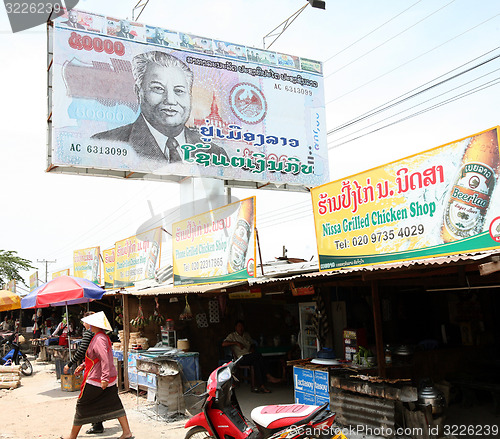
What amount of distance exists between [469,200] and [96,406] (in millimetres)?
5483

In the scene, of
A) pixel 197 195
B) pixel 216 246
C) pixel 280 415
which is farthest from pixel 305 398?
pixel 197 195

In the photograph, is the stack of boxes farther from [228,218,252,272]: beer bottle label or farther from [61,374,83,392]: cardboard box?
[61,374,83,392]: cardboard box

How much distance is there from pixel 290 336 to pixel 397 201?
665cm

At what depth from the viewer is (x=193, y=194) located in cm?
1552

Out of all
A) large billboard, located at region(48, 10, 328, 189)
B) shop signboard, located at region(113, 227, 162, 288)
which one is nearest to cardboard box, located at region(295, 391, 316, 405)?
shop signboard, located at region(113, 227, 162, 288)

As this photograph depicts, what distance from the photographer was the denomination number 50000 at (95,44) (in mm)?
14008

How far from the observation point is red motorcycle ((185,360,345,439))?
4.63 m

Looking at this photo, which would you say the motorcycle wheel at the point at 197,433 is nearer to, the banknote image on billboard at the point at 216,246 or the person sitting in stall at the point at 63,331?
the banknote image on billboard at the point at 216,246

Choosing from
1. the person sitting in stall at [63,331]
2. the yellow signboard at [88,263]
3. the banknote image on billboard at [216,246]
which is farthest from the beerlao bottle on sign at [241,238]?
the yellow signboard at [88,263]

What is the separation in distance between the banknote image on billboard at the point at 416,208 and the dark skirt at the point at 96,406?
3555 mm

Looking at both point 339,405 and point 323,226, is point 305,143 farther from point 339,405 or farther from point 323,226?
point 339,405

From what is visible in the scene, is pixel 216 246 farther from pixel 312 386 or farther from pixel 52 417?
pixel 52 417

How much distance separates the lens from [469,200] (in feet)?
18.3

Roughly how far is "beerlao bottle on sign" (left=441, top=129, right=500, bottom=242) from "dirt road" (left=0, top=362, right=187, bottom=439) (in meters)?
4.85
